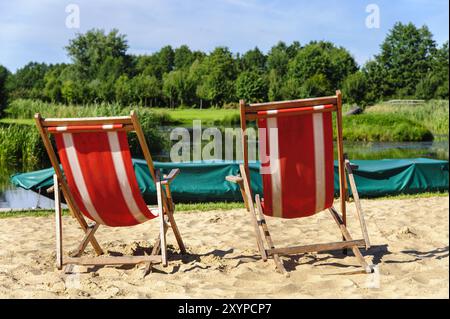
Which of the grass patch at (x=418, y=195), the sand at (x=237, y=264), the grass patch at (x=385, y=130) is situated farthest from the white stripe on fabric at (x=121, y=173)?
the grass patch at (x=385, y=130)

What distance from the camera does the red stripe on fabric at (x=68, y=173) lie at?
3152 mm

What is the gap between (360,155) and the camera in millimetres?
14141

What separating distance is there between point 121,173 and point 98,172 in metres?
0.14

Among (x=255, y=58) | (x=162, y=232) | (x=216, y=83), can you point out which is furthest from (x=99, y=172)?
(x=255, y=58)

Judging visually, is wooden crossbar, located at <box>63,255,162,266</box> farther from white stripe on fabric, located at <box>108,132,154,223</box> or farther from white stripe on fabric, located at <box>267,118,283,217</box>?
white stripe on fabric, located at <box>267,118,283,217</box>

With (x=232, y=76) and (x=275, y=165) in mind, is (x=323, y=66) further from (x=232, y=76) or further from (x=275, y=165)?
(x=275, y=165)

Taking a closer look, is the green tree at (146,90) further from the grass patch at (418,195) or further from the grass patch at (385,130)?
the grass patch at (418,195)

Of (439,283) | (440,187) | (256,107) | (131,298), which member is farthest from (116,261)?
(440,187)

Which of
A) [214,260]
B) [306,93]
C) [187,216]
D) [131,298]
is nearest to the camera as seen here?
[131,298]

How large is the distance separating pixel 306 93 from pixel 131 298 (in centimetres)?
3975

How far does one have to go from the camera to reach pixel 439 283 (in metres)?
2.77

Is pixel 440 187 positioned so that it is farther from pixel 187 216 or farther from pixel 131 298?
pixel 131 298

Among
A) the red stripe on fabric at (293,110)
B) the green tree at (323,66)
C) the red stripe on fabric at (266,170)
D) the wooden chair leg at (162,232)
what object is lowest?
the wooden chair leg at (162,232)
